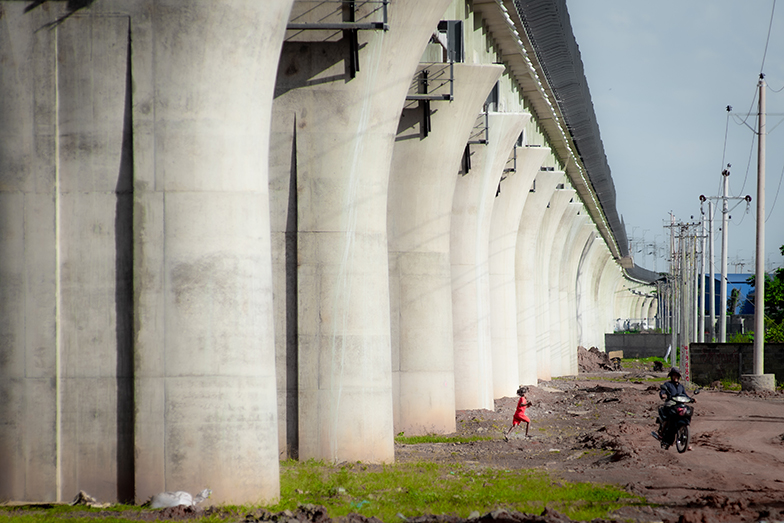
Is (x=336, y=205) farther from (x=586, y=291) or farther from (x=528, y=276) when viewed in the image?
(x=586, y=291)

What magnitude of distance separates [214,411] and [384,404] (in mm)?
5754

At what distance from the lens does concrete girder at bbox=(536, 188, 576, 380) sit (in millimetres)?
46375

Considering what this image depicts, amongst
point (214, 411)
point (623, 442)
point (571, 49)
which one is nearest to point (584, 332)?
point (571, 49)

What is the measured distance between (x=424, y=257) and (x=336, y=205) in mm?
5648

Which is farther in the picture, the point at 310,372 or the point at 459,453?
the point at 459,453

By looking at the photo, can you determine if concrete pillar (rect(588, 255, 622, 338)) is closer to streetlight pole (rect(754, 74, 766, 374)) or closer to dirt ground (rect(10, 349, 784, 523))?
streetlight pole (rect(754, 74, 766, 374))

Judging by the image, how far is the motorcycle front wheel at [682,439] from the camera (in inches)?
692

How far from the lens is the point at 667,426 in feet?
58.1

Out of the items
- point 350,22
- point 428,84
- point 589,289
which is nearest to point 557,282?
point 589,289

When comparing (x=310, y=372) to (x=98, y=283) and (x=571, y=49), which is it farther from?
(x=571, y=49)

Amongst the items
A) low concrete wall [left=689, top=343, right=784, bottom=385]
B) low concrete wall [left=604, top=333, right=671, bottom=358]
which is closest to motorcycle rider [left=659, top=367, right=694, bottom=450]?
low concrete wall [left=689, top=343, right=784, bottom=385]

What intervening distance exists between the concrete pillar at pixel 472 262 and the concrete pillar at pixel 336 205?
10.4 metres

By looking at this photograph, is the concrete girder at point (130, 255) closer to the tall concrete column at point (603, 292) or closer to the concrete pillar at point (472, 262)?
the concrete pillar at point (472, 262)

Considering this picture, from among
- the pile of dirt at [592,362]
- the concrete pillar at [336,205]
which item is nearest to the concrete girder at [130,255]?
the concrete pillar at [336,205]
